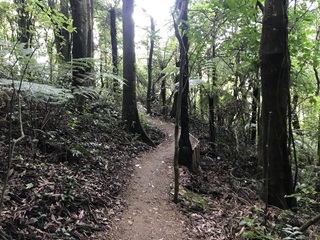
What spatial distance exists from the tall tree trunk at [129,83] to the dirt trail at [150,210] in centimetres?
220

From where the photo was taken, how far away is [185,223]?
4832 mm

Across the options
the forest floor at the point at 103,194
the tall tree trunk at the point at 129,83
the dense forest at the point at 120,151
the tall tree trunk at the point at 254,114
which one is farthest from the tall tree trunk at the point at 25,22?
the tall tree trunk at the point at 254,114

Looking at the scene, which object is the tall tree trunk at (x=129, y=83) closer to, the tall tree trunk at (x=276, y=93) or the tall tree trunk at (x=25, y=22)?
the tall tree trunk at (x=25, y=22)

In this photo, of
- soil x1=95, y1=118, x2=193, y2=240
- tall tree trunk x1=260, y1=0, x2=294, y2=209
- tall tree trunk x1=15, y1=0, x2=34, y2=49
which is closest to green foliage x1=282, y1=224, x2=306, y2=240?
tall tree trunk x1=260, y1=0, x2=294, y2=209

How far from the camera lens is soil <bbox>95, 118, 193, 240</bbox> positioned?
4312 millimetres

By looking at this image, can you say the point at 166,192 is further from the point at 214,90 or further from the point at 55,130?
the point at 214,90

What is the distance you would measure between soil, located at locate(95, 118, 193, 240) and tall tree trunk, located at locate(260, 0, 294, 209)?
6.25 ft

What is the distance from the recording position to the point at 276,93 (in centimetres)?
521

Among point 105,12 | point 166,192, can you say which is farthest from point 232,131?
point 105,12

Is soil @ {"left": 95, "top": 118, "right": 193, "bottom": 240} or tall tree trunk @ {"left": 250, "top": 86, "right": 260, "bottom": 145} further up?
tall tree trunk @ {"left": 250, "top": 86, "right": 260, "bottom": 145}

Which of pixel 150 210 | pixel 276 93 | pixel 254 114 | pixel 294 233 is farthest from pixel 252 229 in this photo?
pixel 254 114

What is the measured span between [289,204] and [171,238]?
265 centimetres

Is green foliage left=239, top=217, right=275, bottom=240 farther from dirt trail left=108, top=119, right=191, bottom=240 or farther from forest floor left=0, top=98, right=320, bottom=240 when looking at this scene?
dirt trail left=108, top=119, right=191, bottom=240

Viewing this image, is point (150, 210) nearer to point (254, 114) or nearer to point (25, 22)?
point (254, 114)
